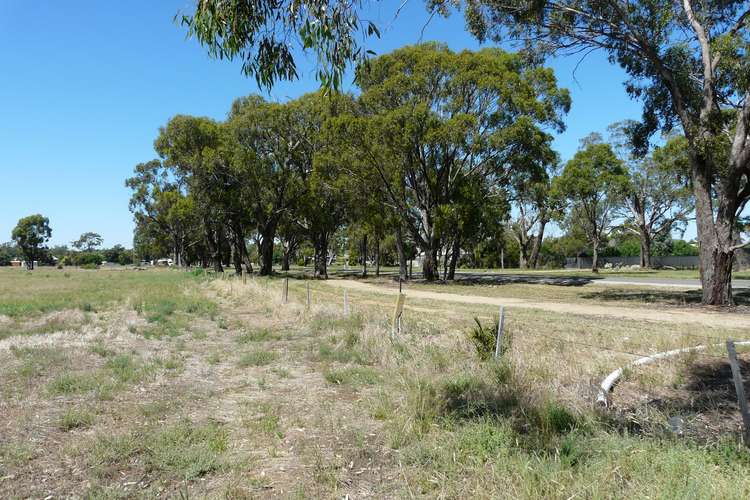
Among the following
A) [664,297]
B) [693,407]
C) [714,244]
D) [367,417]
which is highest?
[714,244]

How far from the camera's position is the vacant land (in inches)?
170

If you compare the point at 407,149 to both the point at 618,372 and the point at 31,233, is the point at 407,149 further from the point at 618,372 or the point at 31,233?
the point at 31,233

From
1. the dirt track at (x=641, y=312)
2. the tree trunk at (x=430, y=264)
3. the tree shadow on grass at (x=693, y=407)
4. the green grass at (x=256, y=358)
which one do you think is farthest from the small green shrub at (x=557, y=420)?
the tree trunk at (x=430, y=264)

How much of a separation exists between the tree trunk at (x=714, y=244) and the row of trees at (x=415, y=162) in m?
5.40

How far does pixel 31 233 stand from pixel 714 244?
435 feet

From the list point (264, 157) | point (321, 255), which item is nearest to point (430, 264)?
point (321, 255)

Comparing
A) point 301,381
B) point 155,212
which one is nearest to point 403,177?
point 301,381

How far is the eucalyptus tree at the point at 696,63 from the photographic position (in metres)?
16.7

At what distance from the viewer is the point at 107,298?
2348 centimetres

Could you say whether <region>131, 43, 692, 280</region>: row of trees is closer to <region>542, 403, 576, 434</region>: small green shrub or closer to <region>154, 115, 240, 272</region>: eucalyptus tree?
<region>154, 115, 240, 272</region>: eucalyptus tree

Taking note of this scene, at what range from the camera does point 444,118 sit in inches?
1222

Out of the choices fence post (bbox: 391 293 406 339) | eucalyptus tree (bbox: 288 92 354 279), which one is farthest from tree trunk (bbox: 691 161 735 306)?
eucalyptus tree (bbox: 288 92 354 279)

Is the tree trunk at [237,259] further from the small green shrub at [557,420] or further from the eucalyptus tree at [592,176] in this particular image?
the small green shrub at [557,420]

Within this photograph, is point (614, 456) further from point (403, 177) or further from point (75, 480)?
point (403, 177)
